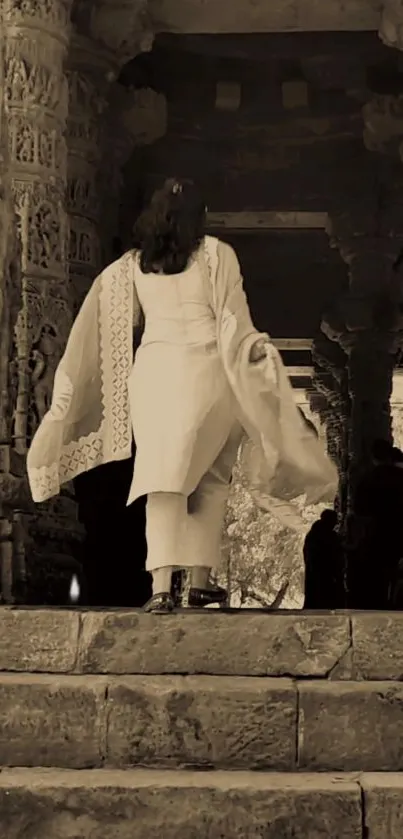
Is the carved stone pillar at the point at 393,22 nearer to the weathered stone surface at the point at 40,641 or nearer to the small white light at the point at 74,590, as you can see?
the small white light at the point at 74,590

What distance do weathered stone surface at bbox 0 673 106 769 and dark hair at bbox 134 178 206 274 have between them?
1753 mm

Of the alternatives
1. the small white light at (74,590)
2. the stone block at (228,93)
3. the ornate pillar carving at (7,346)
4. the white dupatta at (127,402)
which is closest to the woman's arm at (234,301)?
the white dupatta at (127,402)

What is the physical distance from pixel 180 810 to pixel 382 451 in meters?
6.06

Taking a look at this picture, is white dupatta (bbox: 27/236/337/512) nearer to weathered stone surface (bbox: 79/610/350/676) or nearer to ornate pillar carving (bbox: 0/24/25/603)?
weathered stone surface (bbox: 79/610/350/676)

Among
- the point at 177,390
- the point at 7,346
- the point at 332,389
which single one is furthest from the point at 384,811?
the point at 332,389

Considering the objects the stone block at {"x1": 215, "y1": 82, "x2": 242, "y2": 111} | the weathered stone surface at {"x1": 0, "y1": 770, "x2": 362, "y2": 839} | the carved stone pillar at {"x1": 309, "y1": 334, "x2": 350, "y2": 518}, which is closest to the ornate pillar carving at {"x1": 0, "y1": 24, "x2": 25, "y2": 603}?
the weathered stone surface at {"x1": 0, "y1": 770, "x2": 362, "y2": 839}

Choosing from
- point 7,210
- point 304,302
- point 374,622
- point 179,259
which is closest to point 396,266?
point 304,302

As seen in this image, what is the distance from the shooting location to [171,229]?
5297mm

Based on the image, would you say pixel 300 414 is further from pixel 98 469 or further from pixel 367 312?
pixel 367 312

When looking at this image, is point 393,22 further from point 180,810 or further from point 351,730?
point 180,810

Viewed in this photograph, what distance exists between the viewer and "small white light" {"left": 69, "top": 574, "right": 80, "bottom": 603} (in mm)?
7163

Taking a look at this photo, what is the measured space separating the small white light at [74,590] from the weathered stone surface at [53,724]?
2.74 metres

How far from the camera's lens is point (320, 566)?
31.1 ft

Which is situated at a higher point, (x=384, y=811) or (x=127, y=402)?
(x=127, y=402)
